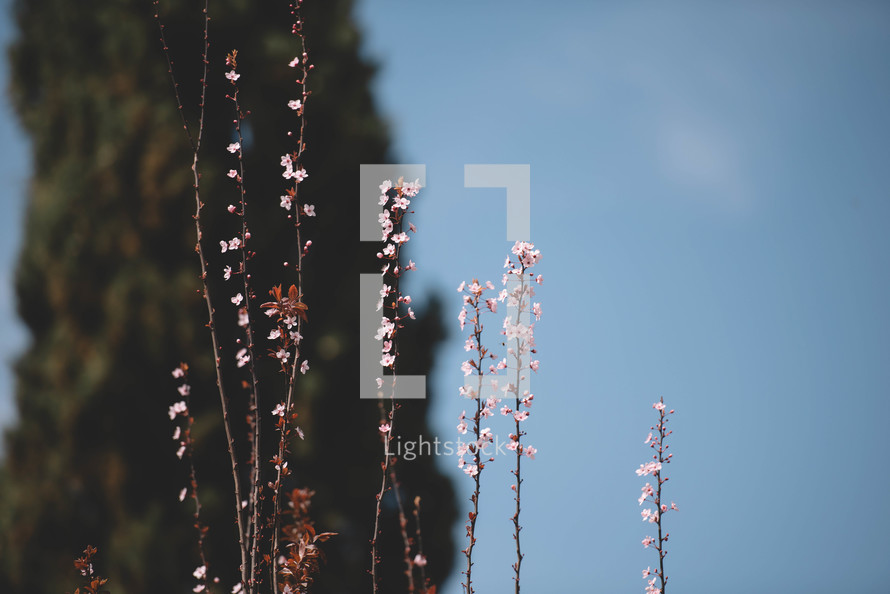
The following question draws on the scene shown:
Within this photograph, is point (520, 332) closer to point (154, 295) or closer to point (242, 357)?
point (242, 357)

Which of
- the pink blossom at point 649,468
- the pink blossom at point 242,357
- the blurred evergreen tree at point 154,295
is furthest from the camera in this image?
the blurred evergreen tree at point 154,295

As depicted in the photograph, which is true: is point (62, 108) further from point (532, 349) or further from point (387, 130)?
point (532, 349)

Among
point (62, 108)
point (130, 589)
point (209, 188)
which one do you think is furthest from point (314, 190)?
point (130, 589)

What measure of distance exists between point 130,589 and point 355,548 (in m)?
1.71

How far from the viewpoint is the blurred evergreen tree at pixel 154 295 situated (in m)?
5.49

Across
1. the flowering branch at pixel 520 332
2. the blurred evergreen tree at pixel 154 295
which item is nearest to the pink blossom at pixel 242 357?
the flowering branch at pixel 520 332

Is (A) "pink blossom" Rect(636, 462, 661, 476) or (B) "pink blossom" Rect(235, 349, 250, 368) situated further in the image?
(A) "pink blossom" Rect(636, 462, 661, 476)

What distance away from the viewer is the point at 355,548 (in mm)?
5734

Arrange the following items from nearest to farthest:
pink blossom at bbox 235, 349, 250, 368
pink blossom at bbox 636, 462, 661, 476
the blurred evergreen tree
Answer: pink blossom at bbox 235, 349, 250, 368 < pink blossom at bbox 636, 462, 661, 476 < the blurred evergreen tree

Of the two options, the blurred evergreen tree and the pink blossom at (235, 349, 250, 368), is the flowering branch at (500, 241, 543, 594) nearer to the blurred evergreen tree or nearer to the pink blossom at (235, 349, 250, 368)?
the pink blossom at (235, 349, 250, 368)

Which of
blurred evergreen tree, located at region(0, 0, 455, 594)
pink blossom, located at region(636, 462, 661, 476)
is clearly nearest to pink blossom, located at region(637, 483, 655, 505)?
pink blossom, located at region(636, 462, 661, 476)

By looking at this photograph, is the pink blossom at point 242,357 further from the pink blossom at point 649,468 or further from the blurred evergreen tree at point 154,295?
the blurred evergreen tree at point 154,295

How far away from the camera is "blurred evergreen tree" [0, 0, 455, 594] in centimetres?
549

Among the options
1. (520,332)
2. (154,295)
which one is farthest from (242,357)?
(154,295)
